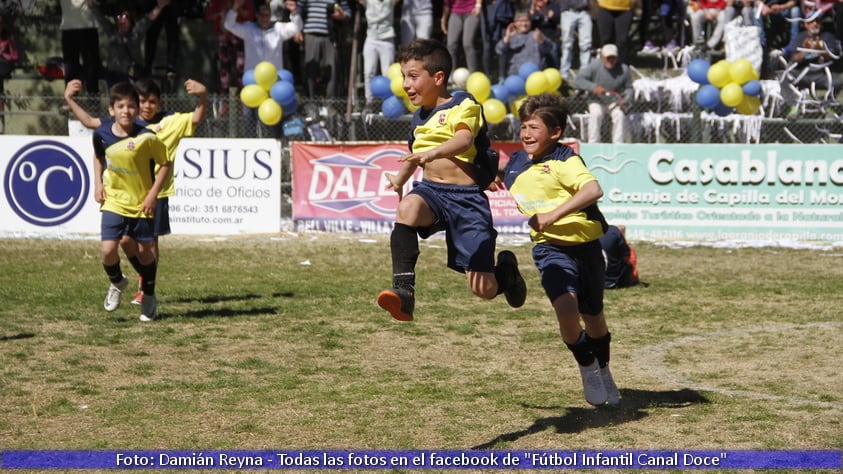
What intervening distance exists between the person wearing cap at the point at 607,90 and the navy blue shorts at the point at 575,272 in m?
12.0

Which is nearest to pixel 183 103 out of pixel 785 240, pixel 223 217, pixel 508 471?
pixel 223 217

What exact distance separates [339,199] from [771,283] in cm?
730

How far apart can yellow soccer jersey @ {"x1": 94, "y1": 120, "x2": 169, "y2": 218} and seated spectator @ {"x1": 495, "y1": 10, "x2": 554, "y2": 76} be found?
10402mm

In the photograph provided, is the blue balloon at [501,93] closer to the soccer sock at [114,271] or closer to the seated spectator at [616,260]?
the seated spectator at [616,260]

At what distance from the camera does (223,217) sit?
1914 cm

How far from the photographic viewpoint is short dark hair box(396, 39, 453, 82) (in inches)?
300

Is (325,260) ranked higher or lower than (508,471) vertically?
lower

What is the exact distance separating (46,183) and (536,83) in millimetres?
7774

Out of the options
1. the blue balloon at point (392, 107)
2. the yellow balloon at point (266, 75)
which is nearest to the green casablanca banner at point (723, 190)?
the blue balloon at point (392, 107)

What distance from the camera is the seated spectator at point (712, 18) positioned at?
21859 millimetres

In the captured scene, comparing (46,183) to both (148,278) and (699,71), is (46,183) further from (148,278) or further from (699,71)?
(699,71)

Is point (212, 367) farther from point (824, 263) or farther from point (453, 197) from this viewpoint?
point (824, 263)

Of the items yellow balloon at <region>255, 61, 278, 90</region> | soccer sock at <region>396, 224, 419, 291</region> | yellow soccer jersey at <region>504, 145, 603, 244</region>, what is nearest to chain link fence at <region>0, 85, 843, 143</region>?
yellow balloon at <region>255, 61, 278, 90</region>

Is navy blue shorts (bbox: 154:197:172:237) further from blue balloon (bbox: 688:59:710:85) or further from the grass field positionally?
blue balloon (bbox: 688:59:710:85)
